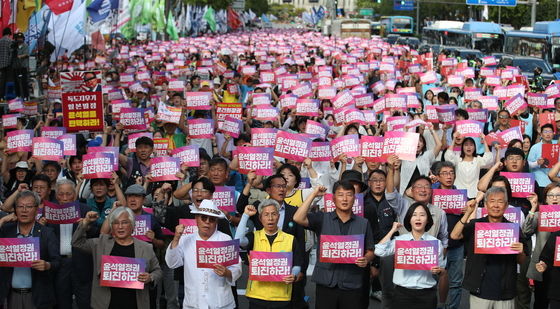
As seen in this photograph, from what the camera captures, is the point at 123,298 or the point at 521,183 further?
the point at 521,183

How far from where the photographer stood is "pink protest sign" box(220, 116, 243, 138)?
1345cm

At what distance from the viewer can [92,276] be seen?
8.48 meters

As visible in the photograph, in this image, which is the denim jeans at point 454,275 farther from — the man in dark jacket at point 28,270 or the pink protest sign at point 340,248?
the man in dark jacket at point 28,270

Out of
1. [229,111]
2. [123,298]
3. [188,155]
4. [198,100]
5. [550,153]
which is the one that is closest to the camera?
[123,298]

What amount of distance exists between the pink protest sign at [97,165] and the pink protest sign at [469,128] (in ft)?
15.9

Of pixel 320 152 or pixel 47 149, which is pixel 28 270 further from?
pixel 320 152

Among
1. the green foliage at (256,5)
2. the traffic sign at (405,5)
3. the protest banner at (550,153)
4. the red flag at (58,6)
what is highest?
the green foliage at (256,5)

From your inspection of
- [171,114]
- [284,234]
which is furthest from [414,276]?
[171,114]

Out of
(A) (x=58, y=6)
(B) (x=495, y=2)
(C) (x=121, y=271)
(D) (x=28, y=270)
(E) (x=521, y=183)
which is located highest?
(B) (x=495, y=2)

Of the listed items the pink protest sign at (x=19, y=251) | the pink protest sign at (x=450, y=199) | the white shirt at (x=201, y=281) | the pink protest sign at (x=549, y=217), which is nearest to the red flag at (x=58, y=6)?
the pink protest sign at (x=450, y=199)

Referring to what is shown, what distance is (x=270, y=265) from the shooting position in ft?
24.3

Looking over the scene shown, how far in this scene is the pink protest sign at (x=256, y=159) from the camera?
1055cm

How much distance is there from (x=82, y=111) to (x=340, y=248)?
7.88m

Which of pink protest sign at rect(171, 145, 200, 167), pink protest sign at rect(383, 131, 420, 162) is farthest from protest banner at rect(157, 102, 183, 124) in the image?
pink protest sign at rect(383, 131, 420, 162)
